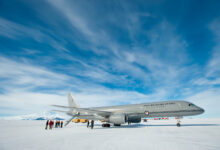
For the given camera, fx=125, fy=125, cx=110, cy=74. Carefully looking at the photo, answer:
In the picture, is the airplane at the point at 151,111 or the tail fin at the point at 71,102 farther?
the tail fin at the point at 71,102

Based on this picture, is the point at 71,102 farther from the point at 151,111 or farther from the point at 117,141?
the point at 117,141

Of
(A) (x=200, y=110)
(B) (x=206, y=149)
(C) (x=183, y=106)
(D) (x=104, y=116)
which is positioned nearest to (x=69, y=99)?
(D) (x=104, y=116)

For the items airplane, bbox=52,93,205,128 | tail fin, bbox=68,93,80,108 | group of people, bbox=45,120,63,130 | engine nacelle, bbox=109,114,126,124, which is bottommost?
group of people, bbox=45,120,63,130

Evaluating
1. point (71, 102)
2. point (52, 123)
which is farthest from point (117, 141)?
point (71, 102)

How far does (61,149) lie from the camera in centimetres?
696

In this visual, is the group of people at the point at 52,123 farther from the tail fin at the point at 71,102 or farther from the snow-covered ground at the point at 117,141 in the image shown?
the tail fin at the point at 71,102

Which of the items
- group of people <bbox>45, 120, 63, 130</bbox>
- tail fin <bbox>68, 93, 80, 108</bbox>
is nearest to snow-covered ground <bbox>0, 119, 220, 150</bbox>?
group of people <bbox>45, 120, 63, 130</bbox>

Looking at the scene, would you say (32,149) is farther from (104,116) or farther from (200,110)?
(200,110)

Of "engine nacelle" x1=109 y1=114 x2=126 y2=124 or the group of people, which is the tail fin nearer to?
the group of people

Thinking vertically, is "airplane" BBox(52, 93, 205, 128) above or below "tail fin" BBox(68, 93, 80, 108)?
below

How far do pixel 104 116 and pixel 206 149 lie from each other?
73.6 feet

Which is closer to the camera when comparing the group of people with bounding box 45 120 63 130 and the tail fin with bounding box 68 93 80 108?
the group of people with bounding box 45 120 63 130

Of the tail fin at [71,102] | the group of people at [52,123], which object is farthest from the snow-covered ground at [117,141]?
the tail fin at [71,102]

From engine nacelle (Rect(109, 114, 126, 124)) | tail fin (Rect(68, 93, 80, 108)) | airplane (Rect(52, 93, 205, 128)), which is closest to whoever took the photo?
airplane (Rect(52, 93, 205, 128))
